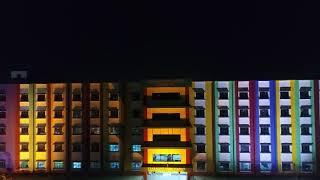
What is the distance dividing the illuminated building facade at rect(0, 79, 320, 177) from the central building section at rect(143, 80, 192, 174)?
0.12ft

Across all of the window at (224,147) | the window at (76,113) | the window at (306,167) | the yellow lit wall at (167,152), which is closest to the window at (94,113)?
the window at (76,113)

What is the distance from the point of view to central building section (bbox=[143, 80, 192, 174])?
16828 mm

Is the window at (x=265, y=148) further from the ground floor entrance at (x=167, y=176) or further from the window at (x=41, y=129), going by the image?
the window at (x=41, y=129)

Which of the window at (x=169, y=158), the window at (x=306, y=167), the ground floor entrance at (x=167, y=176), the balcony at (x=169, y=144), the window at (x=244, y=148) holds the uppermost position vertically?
the balcony at (x=169, y=144)

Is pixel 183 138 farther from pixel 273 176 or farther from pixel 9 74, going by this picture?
pixel 9 74

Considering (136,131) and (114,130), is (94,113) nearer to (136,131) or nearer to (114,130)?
(114,130)

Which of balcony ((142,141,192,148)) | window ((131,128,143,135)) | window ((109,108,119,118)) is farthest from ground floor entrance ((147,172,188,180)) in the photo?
window ((109,108,119,118))

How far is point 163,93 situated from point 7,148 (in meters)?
6.48

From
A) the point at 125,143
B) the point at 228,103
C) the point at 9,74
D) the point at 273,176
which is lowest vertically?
the point at 273,176

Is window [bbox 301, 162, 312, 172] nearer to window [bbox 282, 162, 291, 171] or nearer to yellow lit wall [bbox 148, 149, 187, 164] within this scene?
window [bbox 282, 162, 291, 171]

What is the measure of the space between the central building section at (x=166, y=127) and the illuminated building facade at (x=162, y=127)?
0.04m

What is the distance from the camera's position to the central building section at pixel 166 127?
55.2ft

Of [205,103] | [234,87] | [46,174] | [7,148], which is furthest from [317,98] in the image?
[7,148]

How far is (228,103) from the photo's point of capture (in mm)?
17297
